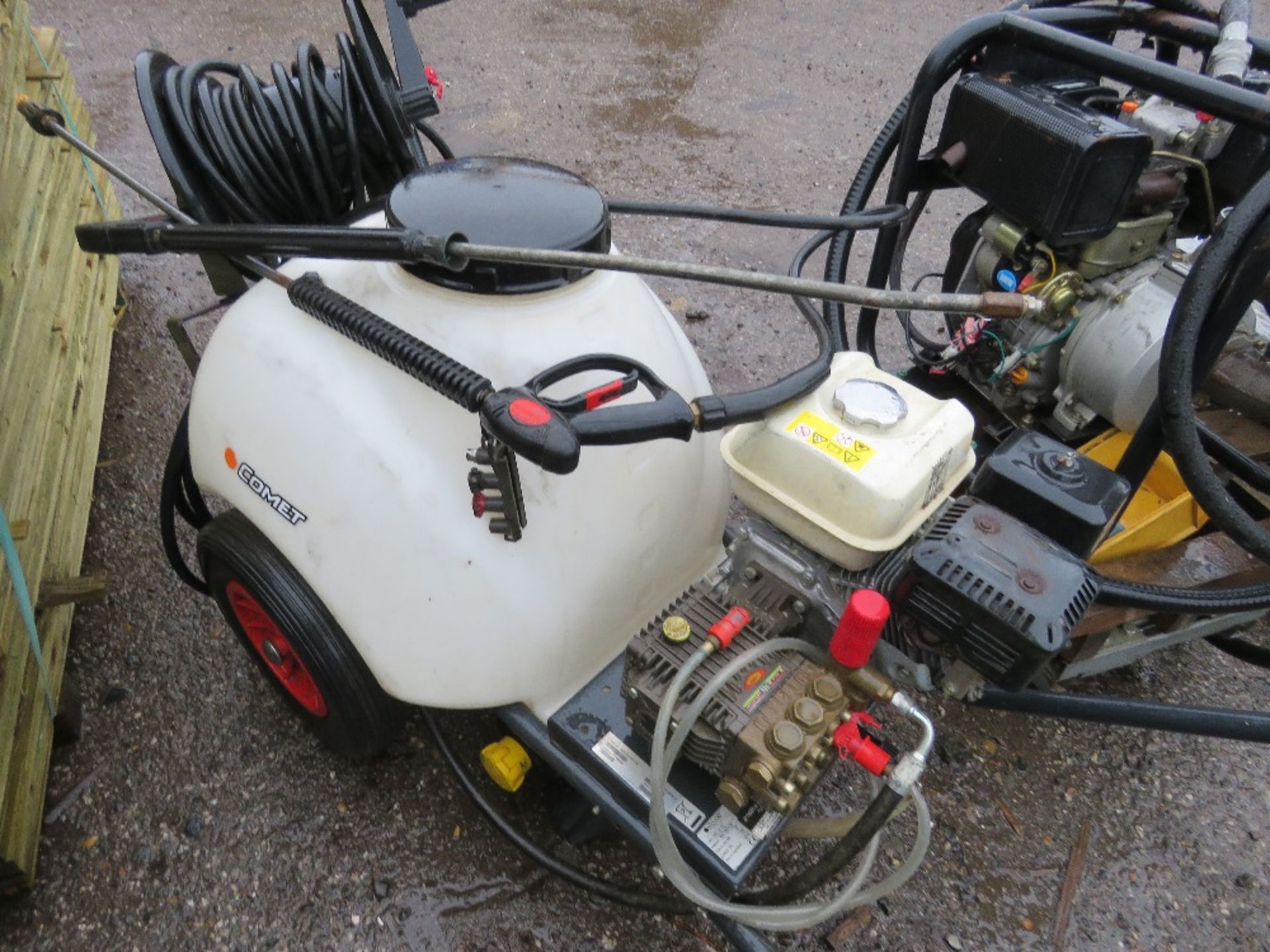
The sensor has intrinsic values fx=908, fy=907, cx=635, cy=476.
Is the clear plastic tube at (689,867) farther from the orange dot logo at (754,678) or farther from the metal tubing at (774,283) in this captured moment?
the metal tubing at (774,283)

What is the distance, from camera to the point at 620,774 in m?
1.11

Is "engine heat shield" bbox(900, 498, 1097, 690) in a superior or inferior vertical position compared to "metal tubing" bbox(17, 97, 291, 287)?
inferior

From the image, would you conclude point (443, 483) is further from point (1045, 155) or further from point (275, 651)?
point (1045, 155)

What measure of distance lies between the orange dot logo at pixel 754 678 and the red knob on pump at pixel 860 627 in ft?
0.33

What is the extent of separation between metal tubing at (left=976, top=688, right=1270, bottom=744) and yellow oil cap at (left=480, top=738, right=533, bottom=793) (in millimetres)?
626

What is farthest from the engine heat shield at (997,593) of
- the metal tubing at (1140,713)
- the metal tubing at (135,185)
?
the metal tubing at (135,185)

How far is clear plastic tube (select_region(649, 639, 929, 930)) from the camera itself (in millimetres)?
943

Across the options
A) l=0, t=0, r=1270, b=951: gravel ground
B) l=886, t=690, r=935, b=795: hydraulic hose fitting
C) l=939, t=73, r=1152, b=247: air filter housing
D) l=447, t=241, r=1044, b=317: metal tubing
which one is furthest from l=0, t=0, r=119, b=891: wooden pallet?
l=939, t=73, r=1152, b=247: air filter housing

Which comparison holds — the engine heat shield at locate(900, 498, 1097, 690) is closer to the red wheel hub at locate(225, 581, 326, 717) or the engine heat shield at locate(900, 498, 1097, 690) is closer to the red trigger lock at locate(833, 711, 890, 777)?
the red trigger lock at locate(833, 711, 890, 777)

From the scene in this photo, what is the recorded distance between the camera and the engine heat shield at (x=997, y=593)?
3.05ft

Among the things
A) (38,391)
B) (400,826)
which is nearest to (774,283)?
(400,826)

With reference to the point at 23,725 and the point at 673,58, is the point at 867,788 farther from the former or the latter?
the point at 673,58

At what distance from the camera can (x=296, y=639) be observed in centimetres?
121

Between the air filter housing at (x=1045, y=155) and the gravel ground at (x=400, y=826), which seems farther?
the gravel ground at (x=400, y=826)
